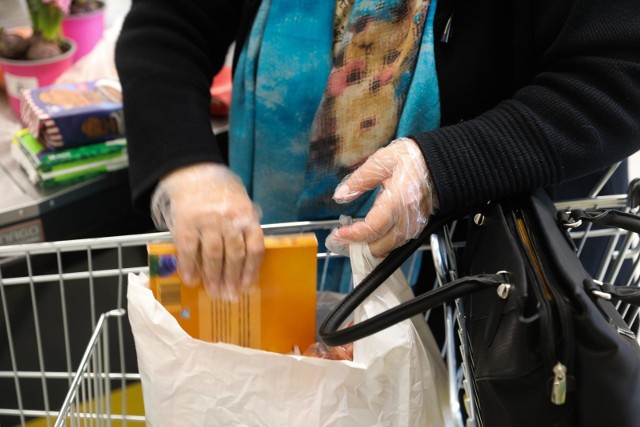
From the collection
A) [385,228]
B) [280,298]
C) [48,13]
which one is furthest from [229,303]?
[48,13]

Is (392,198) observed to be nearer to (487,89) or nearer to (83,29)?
(487,89)

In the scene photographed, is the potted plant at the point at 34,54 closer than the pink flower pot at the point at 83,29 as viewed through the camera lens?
Yes

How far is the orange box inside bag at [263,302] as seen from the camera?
689 millimetres

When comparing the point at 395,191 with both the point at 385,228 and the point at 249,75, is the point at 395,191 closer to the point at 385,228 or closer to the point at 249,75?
the point at 385,228

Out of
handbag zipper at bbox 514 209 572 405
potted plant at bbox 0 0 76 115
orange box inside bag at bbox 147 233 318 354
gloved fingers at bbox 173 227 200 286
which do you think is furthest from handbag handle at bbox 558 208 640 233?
potted plant at bbox 0 0 76 115

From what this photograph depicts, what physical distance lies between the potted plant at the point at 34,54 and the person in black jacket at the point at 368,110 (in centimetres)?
61

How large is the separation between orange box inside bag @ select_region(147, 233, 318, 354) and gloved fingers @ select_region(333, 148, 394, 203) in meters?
0.06

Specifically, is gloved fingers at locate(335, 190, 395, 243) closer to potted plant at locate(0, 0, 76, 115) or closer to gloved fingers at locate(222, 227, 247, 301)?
gloved fingers at locate(222, 227, 247, 301)

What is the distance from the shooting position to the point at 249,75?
865 millimetres

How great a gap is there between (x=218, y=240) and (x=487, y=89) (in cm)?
39

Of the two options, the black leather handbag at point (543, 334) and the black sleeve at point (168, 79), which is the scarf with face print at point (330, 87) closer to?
the black sleeve at point (168, 79)

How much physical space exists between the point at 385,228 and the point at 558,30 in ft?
0.95

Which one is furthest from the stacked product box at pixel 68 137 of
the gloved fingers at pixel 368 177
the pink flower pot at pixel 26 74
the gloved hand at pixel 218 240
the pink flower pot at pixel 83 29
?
the gloved fingers at pixel 368 177

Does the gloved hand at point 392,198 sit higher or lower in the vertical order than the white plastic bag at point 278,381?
higher
